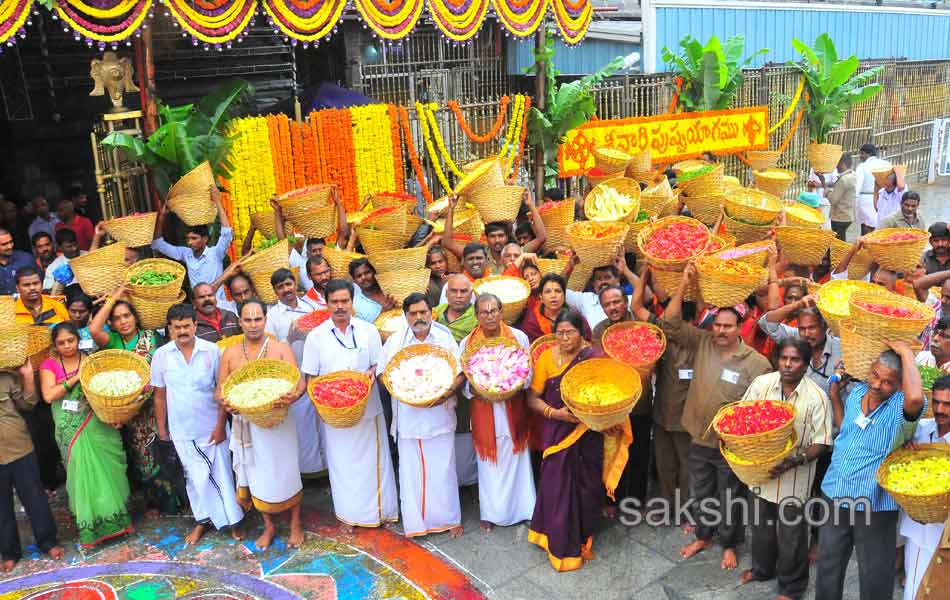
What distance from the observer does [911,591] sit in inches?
164

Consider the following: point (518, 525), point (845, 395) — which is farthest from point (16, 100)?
point (845, 395)

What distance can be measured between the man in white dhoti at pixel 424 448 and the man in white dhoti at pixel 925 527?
8.32ft

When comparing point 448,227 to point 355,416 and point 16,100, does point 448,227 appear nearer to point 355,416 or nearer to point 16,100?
point 355,416

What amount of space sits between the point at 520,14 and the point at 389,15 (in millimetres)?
1822

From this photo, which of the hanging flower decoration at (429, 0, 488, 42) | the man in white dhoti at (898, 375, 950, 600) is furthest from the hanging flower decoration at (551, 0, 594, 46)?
the man in white dhoti at (898, 375, 950, 600)

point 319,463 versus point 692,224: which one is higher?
point 692,224

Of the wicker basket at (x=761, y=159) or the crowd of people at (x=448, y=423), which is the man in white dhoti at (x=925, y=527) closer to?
the crowd of people at (x=448, y=423)

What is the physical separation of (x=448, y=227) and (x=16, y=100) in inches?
298

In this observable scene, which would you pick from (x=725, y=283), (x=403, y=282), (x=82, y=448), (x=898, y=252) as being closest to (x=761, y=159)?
(x=898, y=252)

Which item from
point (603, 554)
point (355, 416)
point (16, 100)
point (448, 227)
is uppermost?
point (16, 100)

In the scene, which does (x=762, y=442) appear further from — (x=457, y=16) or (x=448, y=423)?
(x=457, y=16)

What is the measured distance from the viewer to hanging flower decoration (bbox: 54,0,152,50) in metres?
7.15
